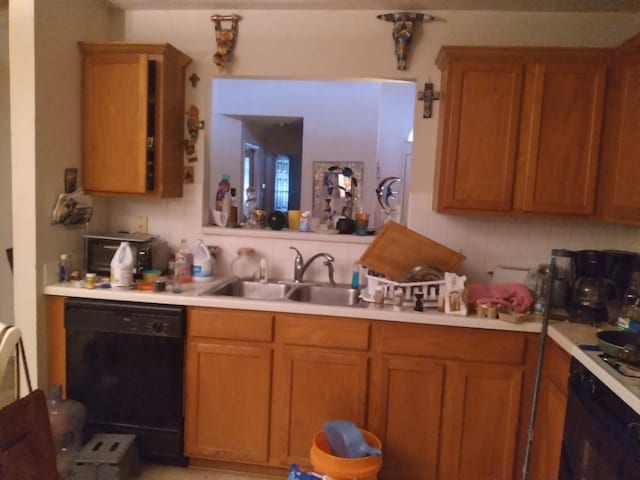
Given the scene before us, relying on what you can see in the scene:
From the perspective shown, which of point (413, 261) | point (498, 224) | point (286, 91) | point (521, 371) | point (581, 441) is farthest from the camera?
point (286, 91)

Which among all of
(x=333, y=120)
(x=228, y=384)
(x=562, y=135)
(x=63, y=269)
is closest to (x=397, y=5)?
(x=562, y=135)

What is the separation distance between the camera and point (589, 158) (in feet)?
8.10

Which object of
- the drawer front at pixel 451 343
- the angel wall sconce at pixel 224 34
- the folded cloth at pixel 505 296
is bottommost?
the drawer front at pixel 451 343

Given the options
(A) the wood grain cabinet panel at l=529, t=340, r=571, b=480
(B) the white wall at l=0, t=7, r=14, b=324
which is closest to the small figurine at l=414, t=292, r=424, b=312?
(A) the wood grain cabinet panel at l=529, t=340, r=571, b=480

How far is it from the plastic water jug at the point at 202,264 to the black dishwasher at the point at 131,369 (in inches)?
18.4

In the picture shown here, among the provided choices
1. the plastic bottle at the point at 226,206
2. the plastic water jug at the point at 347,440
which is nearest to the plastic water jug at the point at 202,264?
the plastic bottle at the point at 226,206

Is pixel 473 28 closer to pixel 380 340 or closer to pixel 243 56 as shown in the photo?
pixel 243 56

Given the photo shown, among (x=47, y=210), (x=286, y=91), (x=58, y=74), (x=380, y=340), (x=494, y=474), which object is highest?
(x=286, y=91)

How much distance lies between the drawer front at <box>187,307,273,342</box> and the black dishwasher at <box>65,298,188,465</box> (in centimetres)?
7

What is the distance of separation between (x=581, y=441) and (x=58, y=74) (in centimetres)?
293

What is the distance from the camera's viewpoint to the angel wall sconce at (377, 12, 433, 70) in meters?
2.76

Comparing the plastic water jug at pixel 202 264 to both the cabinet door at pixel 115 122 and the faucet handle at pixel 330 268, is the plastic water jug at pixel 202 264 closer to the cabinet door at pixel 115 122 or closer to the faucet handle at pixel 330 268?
the cabinet door at pixel 115 122

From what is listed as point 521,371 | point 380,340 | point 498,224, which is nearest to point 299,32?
point 498,224

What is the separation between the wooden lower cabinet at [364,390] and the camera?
7.79 ft
